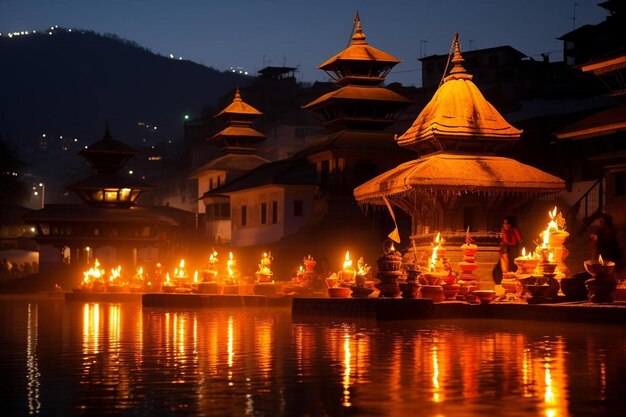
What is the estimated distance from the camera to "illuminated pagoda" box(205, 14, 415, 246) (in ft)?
178

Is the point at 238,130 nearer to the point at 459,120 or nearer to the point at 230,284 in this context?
the point at 230,284

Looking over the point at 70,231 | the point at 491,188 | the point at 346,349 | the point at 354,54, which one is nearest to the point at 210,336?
the point at 346,349

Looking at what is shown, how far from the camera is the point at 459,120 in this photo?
32219 millimetres

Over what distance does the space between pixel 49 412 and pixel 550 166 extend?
3878 centimetres

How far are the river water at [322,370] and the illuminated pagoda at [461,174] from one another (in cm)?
1035

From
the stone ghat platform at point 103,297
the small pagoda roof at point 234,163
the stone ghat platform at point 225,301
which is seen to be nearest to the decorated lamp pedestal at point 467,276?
the stone ghat platform at point 225,301

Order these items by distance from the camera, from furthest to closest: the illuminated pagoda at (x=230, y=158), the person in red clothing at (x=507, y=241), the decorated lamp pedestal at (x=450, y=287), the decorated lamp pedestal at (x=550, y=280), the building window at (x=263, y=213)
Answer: the illuminated pagoda at (x=230, y=158), the building window at (x=263, y=213), the person in red clothing at (x=507, y=241), the decorated lamp pedestal at (x=450, y=287), the decorated lamp pedestal at (x=550, y=280)

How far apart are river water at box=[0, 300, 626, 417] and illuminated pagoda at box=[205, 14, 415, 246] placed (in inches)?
1322

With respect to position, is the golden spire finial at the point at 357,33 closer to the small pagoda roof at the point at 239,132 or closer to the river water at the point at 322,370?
the small pagoda roof at the point at 239,132

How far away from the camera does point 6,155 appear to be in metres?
82.1

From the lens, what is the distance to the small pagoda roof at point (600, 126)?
1373 inches

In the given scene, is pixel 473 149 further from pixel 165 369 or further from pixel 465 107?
pixel 165 369

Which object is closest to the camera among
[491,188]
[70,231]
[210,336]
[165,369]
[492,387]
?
[492,387]

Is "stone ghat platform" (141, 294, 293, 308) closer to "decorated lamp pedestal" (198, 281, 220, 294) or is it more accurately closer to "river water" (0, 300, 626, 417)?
"decorated lamp pedestal" (198, 281, 220, 294)
